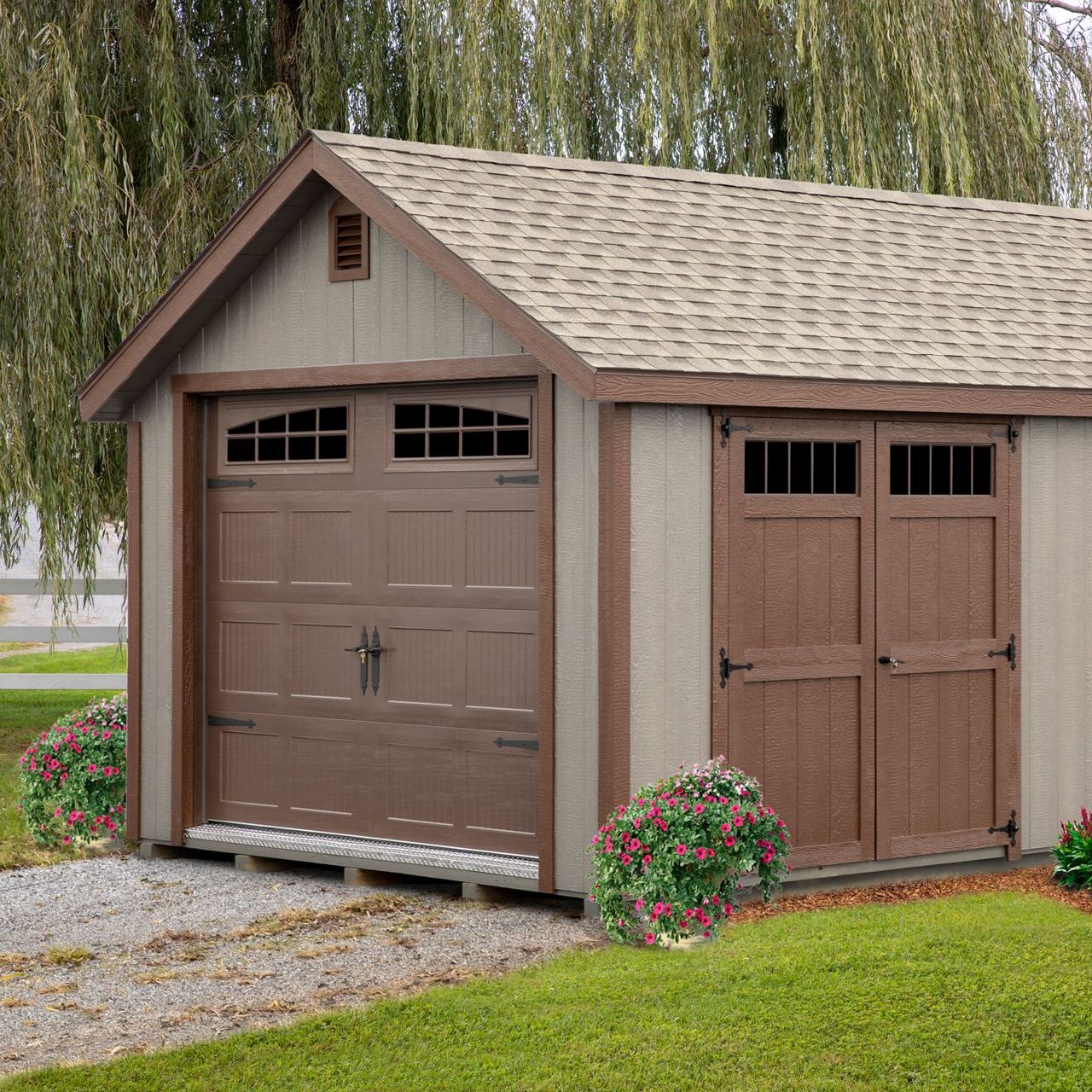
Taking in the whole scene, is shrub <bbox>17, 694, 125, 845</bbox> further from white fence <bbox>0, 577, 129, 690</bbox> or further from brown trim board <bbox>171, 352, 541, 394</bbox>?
white fence <bbox>0, 577, 129, 690</bbox>

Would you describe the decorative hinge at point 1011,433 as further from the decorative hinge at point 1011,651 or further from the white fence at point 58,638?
the white fence at point 58,638

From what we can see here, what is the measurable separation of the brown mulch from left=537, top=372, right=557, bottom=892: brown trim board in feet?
3.14

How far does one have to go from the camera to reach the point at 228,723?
989 cm

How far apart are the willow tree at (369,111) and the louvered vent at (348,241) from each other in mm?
3699

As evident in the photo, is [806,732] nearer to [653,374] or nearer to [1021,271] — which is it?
[653,374]

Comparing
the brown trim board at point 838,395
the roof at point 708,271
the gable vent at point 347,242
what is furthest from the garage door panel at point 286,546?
the brown trim board at point 838,395

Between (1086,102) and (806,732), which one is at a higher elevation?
(1086,102)

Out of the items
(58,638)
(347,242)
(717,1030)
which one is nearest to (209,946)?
(717,1030)

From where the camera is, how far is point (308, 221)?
9.47 m

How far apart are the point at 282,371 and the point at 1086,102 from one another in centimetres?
878

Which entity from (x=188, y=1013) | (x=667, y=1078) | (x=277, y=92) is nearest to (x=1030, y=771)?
(x=667, y=1078)

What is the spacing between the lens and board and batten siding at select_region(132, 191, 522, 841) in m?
8.97

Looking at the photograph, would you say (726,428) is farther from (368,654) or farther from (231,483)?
(231,483)

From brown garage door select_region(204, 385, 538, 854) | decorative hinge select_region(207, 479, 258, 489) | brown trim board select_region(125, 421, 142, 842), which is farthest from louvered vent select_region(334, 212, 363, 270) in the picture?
brown trim board select_region(125, 421, 142, 842)
